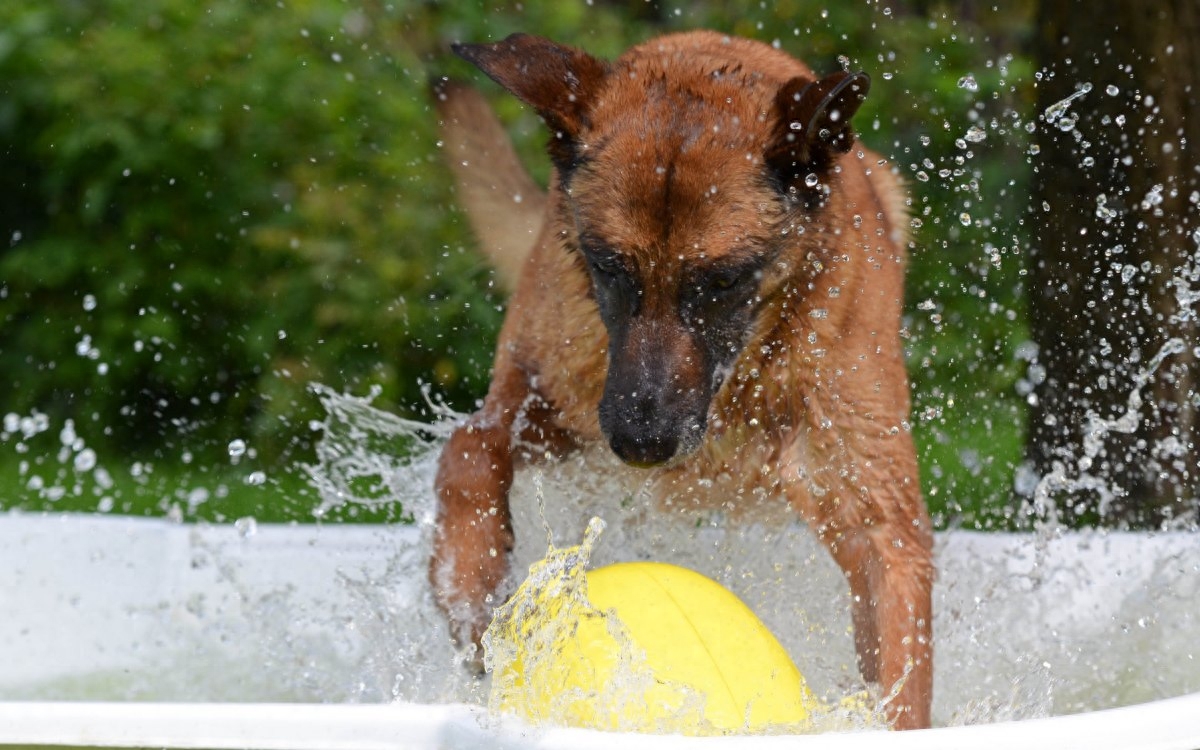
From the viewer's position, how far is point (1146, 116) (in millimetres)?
4672

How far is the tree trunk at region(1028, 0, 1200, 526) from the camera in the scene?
4.64 m

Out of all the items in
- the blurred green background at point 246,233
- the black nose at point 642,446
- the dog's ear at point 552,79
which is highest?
the dog's ear at point 552,79

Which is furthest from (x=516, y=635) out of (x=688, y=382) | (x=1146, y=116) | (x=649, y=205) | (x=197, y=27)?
(x=197, y=27)

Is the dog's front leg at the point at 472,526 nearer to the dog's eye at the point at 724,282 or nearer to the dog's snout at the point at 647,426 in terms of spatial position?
the dog's snout at the point at 647,426

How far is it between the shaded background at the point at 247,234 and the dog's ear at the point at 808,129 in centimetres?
339

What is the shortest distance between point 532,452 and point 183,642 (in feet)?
3.78

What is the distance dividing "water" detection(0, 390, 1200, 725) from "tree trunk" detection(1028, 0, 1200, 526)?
0.75 metres

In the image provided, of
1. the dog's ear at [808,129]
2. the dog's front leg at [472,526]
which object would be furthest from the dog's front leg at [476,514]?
the dog's ear at [808,129]

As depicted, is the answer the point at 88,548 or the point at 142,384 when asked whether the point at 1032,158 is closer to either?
the point at 88,548

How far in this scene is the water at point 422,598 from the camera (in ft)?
11.6

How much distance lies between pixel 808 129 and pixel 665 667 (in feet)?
3.94

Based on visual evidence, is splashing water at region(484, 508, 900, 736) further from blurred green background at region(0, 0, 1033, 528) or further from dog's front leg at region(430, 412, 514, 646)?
blurred green background at region(0, 0, 1033, 528)

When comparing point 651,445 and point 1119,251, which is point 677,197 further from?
point 1119,251

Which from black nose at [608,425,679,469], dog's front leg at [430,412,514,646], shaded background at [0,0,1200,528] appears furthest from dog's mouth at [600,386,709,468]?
shaded background at [0,0,1200,528]
